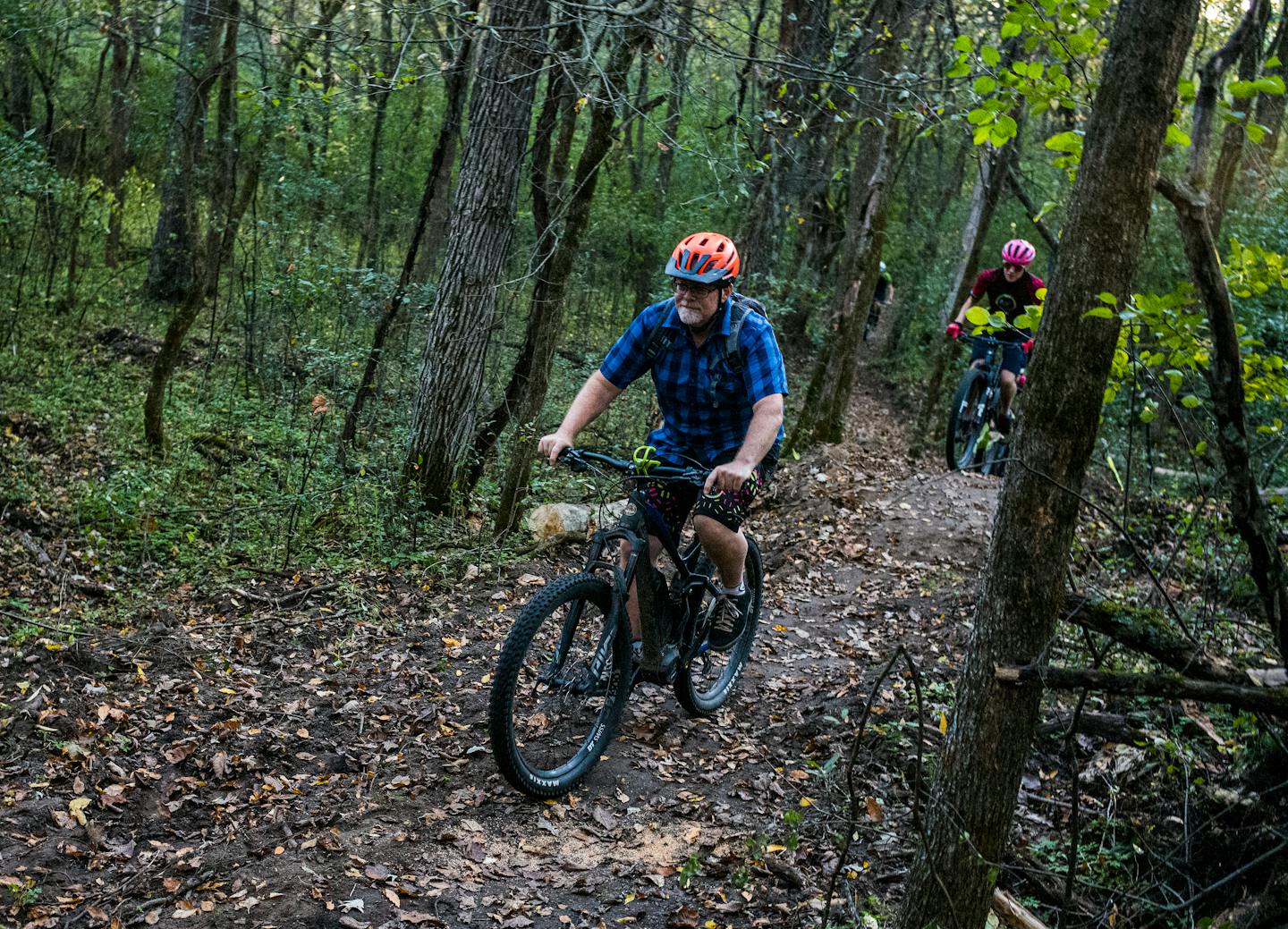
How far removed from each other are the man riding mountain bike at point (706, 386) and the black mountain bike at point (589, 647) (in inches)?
5.4

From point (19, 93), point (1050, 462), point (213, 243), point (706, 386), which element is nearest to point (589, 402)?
point (706, 386)

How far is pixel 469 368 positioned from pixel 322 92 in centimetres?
249

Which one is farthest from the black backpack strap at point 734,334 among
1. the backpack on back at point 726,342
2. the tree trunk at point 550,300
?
the tree trunk at point 550,300

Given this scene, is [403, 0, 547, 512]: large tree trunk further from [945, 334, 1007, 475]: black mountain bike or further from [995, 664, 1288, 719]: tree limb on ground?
[995, 664, 1288, 719]: tree limb on ground

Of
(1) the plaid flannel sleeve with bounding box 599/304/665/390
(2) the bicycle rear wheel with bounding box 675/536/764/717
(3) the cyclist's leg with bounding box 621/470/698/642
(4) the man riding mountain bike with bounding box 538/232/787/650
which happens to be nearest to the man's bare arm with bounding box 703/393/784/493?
(4) the man riding mountain bike with bounding box 538/232/787/650

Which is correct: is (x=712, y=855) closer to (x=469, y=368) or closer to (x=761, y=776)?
(x=761, y=776)

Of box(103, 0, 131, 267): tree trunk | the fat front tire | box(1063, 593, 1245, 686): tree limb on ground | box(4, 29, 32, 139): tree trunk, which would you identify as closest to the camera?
box(1063, 593, 1245, 686): tree limb on ground

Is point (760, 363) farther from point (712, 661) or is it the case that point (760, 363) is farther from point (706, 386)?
point (712, 661)

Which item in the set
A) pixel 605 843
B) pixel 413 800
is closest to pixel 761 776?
pixel 605 843

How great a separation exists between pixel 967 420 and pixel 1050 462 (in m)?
8.38

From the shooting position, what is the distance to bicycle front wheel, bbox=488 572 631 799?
4.30 meters

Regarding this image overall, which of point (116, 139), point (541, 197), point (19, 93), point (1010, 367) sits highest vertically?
point (19, 93)

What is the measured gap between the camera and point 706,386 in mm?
4977

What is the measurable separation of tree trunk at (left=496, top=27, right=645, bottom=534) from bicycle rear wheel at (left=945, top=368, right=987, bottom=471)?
4648 mm
